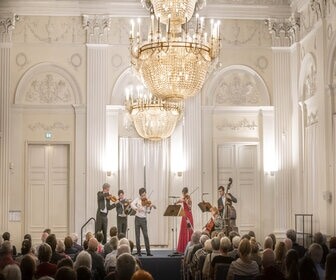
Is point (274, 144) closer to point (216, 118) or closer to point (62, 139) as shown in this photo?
point (216, 118)

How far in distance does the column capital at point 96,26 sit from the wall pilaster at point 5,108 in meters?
1.79

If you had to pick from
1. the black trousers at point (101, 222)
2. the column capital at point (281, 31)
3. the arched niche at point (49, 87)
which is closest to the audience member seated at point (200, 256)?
the black trousers at point (101, 222)

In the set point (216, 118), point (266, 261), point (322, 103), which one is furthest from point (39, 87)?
point (266, 261)

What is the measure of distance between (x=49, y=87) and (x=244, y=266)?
33.6 feet

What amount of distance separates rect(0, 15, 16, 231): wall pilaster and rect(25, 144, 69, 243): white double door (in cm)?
57

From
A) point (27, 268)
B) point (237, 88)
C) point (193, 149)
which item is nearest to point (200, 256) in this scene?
point (27, 268)

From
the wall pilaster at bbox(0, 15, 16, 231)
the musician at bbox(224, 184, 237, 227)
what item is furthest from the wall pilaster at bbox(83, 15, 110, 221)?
the musician at bbox(224, 184, 237, 227)

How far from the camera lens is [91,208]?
16.9 metres

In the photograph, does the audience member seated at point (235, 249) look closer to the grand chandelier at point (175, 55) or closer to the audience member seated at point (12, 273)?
the grand chandelier at point (175, 55)

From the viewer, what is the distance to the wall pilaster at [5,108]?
16766 mm

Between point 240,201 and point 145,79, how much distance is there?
22.7ft

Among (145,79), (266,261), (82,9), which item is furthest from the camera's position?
(82,9)

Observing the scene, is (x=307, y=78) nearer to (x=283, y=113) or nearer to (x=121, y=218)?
(x=283, y=113)

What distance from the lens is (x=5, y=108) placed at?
1698 cm
